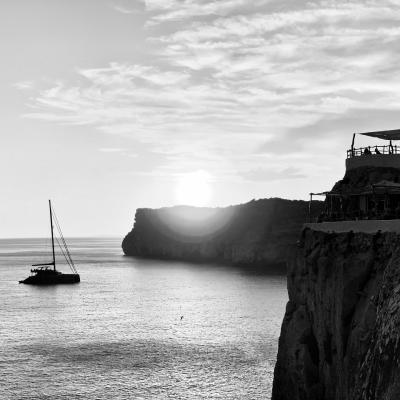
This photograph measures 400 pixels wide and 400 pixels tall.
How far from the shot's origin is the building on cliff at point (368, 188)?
38406mm

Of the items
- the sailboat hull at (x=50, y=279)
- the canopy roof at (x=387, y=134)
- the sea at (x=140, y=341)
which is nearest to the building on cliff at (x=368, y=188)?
the canopy roof at (x=387, y=134)

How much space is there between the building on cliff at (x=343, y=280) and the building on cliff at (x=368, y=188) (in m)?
0.06

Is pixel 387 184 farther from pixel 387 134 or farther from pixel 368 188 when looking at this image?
pixel 387 134

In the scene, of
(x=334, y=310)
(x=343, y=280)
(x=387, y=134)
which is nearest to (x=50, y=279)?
(x=387, y=134)

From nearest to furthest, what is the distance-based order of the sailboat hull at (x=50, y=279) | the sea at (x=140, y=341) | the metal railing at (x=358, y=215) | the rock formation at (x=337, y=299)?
1. the rock formation at (x=337, y=299)
2. the metal railing at (x=358, y=215)
3. the sea at (x=140, y=341)
4. the sailboat hull at (x=50, y=279)

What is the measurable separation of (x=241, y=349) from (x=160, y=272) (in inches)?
4525

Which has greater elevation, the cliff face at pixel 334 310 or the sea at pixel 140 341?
the cliff face at pixel 334 310

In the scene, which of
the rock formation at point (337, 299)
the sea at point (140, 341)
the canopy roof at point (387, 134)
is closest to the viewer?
the rock formation at point (337, 299)

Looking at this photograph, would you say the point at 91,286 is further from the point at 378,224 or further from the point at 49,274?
the point at 378,224

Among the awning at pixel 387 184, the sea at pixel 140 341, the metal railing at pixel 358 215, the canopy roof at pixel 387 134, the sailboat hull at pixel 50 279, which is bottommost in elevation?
the sea at pixel 140 341

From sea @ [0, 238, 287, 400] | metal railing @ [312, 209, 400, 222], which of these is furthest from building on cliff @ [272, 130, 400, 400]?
sea @ [0, 238, 287, 400]

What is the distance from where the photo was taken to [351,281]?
1256 inches

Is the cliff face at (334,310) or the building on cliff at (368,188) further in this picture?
the building on cliff at (368,188)

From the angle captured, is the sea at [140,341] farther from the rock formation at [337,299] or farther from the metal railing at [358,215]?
the metal railing at [358,215]
